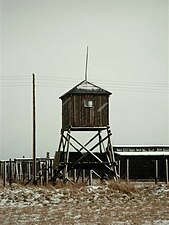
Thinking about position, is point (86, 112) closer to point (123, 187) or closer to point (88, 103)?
point (88, 103)

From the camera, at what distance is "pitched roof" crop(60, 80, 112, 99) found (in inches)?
1162

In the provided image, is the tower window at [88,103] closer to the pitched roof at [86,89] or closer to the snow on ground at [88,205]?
the pitched roof at [86,89]

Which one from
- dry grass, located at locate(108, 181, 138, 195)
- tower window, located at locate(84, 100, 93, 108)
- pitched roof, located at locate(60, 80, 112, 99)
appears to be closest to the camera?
dry grass, located at locate(108, 181, 138, 195)

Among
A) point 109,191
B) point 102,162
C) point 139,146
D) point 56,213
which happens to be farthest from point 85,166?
point 139,146

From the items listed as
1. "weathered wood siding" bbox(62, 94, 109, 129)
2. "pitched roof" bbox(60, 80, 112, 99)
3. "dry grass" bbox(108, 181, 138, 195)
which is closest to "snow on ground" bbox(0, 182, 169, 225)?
"dry grass" bbox(108, 181, 138, 195)

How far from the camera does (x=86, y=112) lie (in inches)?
1150

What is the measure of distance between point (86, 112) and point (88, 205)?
10.3 m

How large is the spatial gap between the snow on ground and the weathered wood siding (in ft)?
18.4

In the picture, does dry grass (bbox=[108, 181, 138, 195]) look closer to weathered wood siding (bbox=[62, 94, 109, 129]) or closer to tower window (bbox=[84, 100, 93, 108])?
weathered wood siding (bbox=[62, 94, 109, 129])

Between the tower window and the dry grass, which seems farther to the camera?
the tower window

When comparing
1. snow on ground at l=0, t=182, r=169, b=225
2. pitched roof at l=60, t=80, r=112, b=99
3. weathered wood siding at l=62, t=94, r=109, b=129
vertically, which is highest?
pitched roof at l=60, t=80, r=112, b=99

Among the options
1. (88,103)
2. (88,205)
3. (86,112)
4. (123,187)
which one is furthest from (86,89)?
(88,205)

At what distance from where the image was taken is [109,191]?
901 inches

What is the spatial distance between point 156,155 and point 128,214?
24.6 metres
